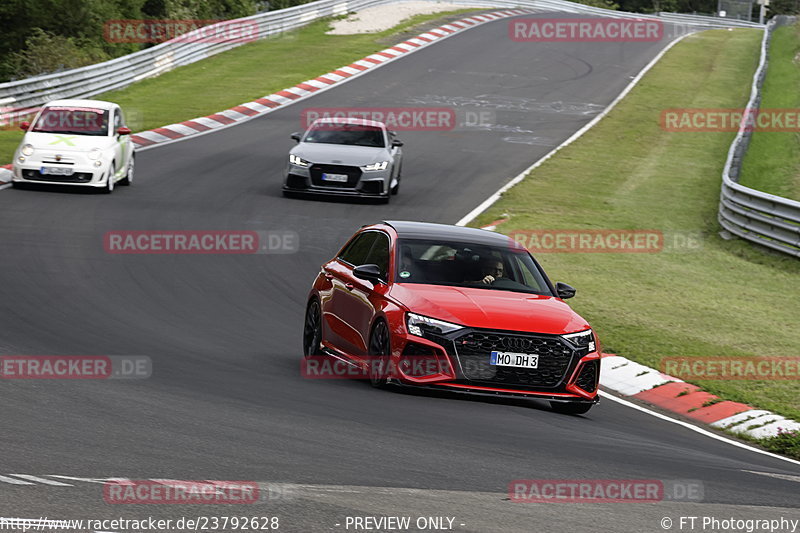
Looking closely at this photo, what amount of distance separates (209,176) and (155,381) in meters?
16.0

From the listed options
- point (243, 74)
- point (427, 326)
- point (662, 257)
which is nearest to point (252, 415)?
point (427, 326)

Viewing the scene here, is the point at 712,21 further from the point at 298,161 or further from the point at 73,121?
the point at 73,121

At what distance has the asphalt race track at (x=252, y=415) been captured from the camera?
682 cm

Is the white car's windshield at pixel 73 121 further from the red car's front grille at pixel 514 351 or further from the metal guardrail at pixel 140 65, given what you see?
the red car's front grille at pixel 514 351

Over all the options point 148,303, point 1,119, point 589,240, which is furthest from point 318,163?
point 1,119

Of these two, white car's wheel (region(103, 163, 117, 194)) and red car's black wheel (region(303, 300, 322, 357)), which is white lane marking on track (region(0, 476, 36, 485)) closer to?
red car's black wheel (region(303, 300, 322, 357))

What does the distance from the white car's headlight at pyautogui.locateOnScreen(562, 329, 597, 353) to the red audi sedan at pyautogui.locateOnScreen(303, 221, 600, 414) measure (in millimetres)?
11

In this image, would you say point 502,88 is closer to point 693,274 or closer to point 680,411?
point 693,274

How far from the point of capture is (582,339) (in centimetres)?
1073

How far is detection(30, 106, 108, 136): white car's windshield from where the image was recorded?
2370 centimetres

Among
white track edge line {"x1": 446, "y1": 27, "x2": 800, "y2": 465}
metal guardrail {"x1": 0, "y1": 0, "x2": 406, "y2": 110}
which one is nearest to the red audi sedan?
white track edge line {"x1": 446, "y1": 27, "x2": 800, "y2": 465}

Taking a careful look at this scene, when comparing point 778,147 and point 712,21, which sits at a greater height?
point 778,147

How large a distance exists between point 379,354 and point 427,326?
0.62 meters

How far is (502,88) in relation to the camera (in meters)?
42.9
